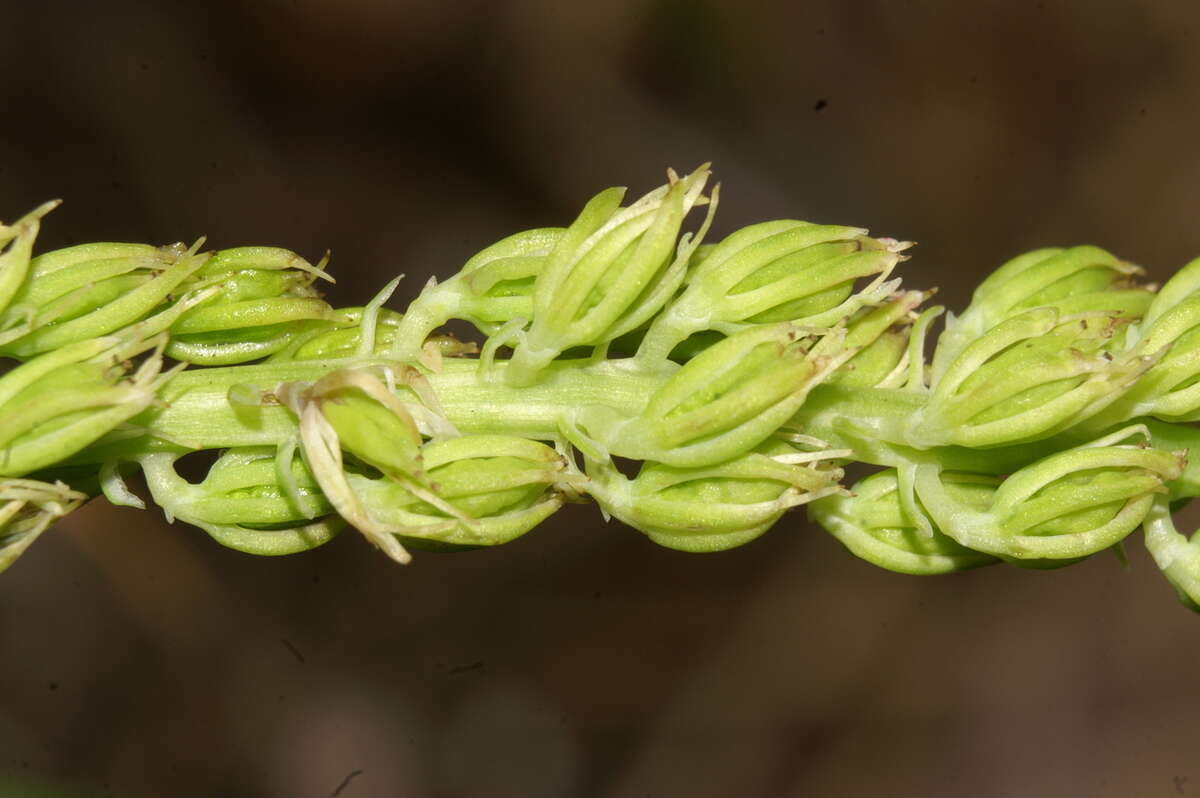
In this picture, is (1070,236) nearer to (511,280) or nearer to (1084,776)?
(1084,776)

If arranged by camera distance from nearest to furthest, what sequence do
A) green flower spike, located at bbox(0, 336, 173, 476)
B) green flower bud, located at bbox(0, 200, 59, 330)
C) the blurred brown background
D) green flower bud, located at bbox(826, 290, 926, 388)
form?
green flower spike, located at bbox(0, 336, 173, 476) < green flower bud, located at bbox(0, 200, 59, 330) < green flower bud, located at bbox(826, 290, 926, 388) < the blurred brown background

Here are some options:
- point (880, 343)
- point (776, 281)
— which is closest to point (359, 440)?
point (776, 281)

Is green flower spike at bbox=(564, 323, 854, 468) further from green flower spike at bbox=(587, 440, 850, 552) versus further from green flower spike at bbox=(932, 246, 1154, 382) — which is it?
green flower spike at bbox=(932, 246, 1154, 382)

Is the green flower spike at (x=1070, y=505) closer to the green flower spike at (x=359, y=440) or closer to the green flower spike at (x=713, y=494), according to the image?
the green flower spike at (x=713, y=494)

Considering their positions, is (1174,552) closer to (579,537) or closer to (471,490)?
(471,490)

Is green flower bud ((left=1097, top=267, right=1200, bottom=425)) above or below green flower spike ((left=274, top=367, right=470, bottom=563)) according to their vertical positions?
above

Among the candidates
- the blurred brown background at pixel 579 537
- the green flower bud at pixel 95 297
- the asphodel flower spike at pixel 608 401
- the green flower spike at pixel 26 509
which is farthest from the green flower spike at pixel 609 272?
the blurred brown background at pixel 579 537

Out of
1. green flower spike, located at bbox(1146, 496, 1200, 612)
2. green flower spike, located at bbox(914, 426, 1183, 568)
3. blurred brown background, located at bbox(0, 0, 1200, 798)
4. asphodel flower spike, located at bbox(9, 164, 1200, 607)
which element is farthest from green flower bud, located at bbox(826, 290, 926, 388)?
→ blurred brown background, located at bbox(0, 0, 1200, 798)
